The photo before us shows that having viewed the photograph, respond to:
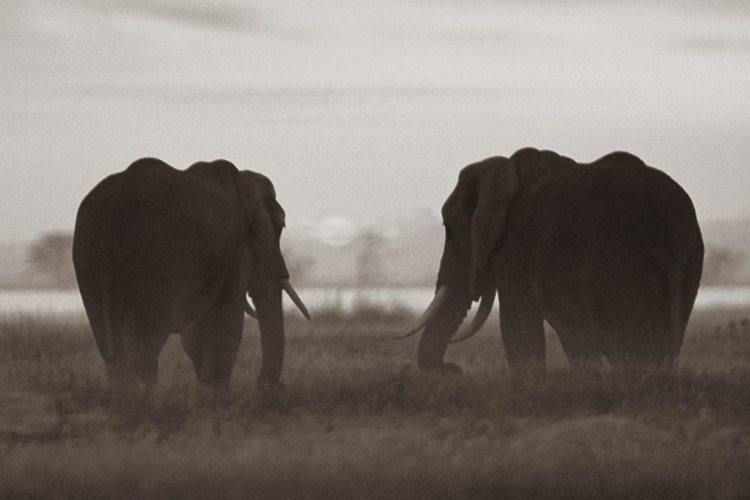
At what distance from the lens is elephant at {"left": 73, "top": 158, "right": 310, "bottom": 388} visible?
12.3m

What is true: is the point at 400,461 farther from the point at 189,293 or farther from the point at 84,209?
the point at 84,209

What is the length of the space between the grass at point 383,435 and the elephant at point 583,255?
49cm

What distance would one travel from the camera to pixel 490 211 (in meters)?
14.1

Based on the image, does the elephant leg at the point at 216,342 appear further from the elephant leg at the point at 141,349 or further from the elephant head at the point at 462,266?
the elephant head at the point at 462,266

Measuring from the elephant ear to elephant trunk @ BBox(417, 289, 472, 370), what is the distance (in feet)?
1.32

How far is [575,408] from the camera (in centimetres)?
1177

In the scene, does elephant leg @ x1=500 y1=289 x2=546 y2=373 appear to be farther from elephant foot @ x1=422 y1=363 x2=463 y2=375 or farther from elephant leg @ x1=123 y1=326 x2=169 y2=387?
elephant leg @ x1=123 y1=326 x2=169 y2=387

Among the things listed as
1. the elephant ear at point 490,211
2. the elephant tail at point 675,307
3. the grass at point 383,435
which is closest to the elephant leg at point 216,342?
the grass at point 383,435

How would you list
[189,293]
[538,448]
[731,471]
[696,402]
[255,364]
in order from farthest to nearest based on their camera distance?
[255,364] < [189,293] < [696,402] < [538,448] < [731,471]

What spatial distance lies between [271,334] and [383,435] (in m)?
4.09

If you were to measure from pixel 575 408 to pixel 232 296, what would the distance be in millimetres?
3460

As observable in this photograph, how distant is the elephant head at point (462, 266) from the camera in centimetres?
1427

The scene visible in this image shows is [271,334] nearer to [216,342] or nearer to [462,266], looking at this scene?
[216,342]

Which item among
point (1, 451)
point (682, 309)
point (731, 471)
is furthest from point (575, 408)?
point (1, 451)
